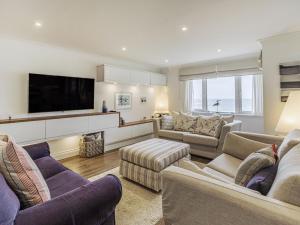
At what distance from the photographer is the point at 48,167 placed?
1.91 meters

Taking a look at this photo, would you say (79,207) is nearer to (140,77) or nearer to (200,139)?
(200,139)

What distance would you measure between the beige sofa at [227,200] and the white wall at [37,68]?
3.20 meters

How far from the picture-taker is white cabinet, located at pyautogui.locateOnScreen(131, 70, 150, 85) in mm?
4910

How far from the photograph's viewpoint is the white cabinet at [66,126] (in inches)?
129

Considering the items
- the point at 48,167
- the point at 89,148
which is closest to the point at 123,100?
the point at 89,148

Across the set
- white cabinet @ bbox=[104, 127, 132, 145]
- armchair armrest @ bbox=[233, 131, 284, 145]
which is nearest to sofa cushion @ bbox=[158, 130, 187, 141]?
white cabinet @ bbox=[104, 127, 132, 145]

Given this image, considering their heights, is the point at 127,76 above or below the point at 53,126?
above

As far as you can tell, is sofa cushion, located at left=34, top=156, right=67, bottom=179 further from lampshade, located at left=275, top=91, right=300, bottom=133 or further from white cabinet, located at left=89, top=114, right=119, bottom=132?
lampshade, located at left=275, top=91, right=300, bottom=133

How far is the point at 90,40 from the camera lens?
3.25 metres

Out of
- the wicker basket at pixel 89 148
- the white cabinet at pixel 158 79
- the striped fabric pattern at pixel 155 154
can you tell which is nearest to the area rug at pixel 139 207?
the striped fabric pattern at pixel 155 154

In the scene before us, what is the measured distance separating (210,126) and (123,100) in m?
2.40

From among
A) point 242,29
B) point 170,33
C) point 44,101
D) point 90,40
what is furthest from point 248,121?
point 44,101

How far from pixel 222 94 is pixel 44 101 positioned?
4.43 m

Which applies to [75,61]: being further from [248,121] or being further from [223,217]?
[248,121]
